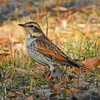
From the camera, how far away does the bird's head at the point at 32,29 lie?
389 inches

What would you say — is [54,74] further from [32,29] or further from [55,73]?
[32,29]

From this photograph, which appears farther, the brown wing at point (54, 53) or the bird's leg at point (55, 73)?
the brown wing at point (54, 53)

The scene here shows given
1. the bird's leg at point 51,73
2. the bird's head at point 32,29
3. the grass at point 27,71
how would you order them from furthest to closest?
the bird's head at point 32,29 → the bird's leg at point 51,73 → the grass at point 27,71

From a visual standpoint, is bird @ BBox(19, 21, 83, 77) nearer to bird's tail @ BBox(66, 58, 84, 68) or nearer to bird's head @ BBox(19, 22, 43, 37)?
bird's tail @ BBox(66, 58, 84, 68)

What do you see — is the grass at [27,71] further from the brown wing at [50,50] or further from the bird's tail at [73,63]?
the brown wing at [50,50]

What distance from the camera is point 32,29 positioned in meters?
9.91

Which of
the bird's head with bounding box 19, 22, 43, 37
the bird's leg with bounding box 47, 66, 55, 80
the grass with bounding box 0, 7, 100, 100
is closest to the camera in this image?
the grass with bounding box 0, 7, 100, 100

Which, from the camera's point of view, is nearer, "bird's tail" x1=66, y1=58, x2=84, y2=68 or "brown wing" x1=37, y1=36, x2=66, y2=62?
"bird's tail" x1=66, y1=58, x2=84, y2=68

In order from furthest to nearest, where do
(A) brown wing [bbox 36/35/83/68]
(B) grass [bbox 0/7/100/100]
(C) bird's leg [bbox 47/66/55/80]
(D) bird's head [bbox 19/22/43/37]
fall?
(D) bird's head [bbox 19/22/43/37]
(A) brown wing [bbox 36/35/83/68]
(C) bird's leg [bbox 47/66/55/80]
(B) grass [bbox 0/7/100/100]

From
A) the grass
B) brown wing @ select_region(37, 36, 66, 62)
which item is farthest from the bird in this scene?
the grass

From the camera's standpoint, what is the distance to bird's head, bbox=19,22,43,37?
32.4ft

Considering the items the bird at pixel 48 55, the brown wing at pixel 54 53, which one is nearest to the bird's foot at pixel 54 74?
the bird at pixel 48 55

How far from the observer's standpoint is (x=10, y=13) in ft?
48.5

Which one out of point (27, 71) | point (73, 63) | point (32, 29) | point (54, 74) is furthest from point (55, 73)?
point (32, 29)
